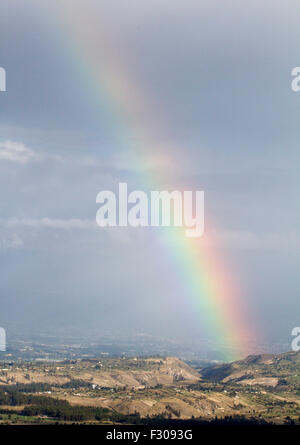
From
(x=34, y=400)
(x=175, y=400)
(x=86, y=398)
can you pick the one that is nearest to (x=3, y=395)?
(x=34, y=400)

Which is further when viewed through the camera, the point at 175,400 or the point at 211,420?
the point at 175,400

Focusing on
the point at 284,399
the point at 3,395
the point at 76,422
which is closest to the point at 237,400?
the point at 284,399

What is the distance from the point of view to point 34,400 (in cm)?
17462

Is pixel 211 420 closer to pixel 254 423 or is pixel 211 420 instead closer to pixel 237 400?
pixel 254 423
